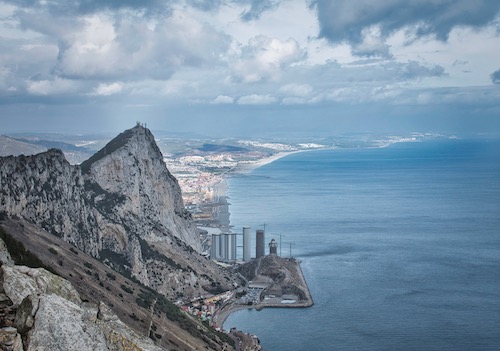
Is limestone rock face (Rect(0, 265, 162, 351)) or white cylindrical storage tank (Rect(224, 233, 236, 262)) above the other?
limestone rock face (Rect(0, 265, 162, 351))

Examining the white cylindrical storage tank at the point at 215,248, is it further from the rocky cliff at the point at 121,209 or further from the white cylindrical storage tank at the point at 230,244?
the rocky cliff at the point at 121,209

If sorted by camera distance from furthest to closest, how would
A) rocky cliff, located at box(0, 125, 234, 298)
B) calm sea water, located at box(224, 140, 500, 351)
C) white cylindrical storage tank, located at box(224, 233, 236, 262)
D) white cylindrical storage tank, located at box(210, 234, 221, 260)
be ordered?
white cylindrical storage tank, located at box(224, 233, 236, 262), white cylindrical storage tank, located at box(210, 234, 221, 260), calm sea water, located at box(224, 140, 500, 351), rocky cliff, located at box(0, 125, 234, 298)

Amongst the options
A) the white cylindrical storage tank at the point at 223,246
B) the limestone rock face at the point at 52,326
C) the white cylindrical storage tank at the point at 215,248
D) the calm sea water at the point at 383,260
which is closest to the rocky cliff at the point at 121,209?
the white cylindrical storage tank at the point at 215,248

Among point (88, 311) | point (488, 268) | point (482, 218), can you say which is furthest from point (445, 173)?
point (88, 311)

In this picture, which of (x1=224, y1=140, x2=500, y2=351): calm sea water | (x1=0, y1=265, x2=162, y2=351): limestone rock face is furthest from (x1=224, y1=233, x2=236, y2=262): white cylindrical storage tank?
(x1=0, y1=265, x2=162, y2=351): limestone rock face

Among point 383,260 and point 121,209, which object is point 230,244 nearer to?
point 383,260

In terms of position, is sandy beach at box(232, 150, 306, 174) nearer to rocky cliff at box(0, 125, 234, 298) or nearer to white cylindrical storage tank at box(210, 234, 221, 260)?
white cylindrical storage tank at box(210, 234, 221, 260)

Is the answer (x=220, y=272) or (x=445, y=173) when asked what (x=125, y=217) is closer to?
(x=220, y=272)

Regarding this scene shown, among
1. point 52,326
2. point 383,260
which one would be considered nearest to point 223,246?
point 383,260
